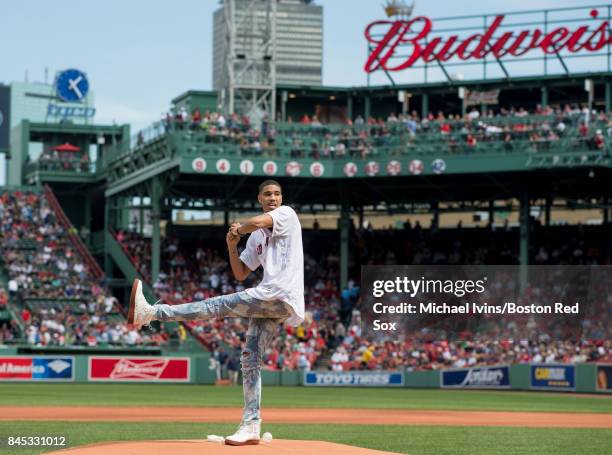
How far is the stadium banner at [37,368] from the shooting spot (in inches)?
1610

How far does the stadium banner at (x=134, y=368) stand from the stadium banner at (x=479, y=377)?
9553 millimetres

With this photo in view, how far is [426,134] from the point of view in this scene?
5128 centimetres

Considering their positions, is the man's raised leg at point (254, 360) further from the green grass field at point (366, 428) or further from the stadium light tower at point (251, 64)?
the stadium light tower at point (251, 64)

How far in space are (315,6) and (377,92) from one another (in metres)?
120

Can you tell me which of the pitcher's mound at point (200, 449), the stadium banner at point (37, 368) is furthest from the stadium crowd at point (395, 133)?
the pitcher's mound at point (200, 449)

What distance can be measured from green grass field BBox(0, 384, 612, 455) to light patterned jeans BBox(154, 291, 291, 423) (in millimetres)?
2893

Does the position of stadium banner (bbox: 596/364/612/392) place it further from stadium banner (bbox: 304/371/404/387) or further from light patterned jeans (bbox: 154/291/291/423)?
light patterned jeans (bbox: 154/291/291/423)

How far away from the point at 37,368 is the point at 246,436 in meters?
31.0

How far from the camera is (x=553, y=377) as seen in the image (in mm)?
39438

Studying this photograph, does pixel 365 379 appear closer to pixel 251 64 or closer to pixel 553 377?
pixel 553 377

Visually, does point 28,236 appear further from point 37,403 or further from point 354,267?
point 37,403

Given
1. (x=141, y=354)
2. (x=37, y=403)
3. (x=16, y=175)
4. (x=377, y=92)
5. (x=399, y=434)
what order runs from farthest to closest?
(x=16, y=175) → (x=377, y=92) → (x=141, y=354) → (x=37, y=403) → (x=399, y=434)

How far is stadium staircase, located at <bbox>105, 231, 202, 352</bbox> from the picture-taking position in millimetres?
45884

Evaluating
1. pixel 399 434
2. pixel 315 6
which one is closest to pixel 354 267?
pixel 399 434
